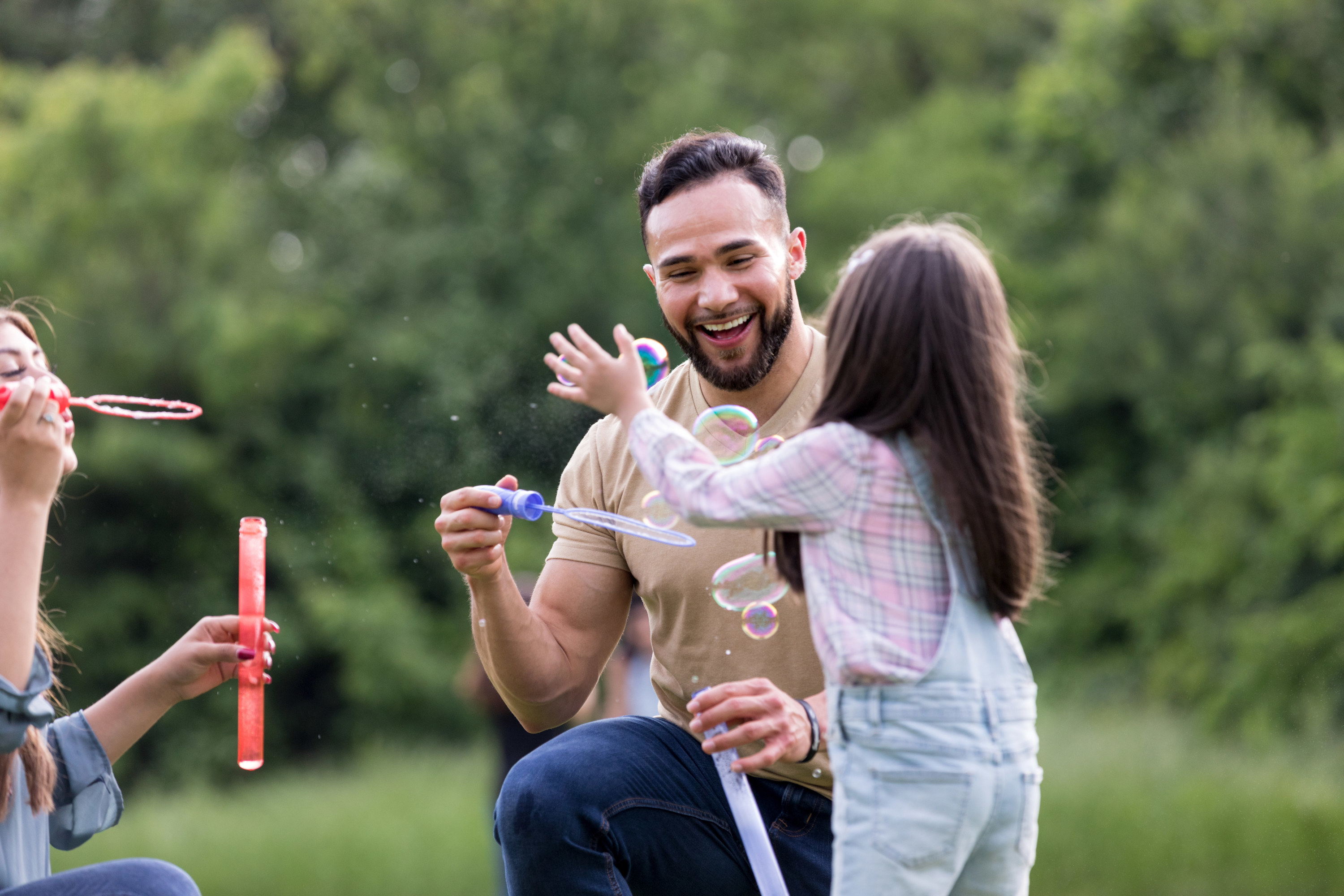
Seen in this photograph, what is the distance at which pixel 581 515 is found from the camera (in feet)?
8.38

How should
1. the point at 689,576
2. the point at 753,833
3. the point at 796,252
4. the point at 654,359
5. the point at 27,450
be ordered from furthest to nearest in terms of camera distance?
the point at 796,252 → the point at 654,359 → the point at 689,576 → the point at 753,833 → the point at 27,450

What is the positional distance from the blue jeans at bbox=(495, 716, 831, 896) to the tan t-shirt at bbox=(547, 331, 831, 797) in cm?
7

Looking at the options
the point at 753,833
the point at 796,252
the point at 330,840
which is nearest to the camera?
the point at 753,833

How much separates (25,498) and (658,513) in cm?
103

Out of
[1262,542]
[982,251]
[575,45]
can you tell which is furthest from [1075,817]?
[575,45]

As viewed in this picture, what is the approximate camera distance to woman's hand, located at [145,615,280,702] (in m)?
2.34

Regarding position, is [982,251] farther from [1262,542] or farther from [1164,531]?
[1164,531]

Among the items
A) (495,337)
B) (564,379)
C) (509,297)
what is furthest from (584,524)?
(509,297)

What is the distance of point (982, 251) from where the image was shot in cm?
213

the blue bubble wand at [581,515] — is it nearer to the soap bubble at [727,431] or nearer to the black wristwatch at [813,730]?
the soap bubble at [727,431]

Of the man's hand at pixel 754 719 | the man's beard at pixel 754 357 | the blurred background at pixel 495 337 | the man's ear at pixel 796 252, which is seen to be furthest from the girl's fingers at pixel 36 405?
the blurred background at pixel 495 337

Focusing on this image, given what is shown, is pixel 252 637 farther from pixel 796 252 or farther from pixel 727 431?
pixel 796 252

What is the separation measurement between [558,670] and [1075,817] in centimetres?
535

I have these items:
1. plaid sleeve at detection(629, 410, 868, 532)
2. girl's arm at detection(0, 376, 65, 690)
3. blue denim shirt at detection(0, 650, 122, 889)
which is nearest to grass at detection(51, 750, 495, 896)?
blue denim shirt at detection(0, 650, 122, 889)
